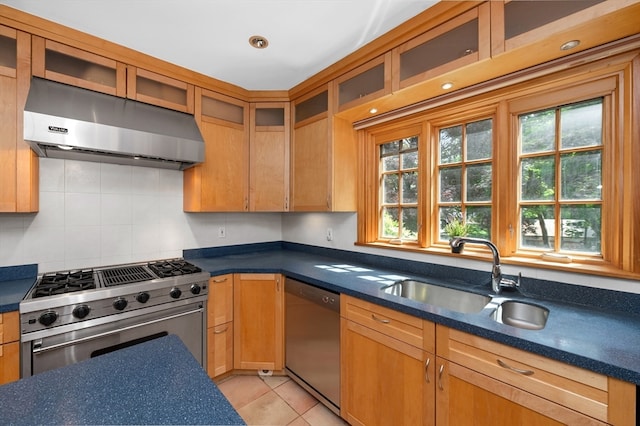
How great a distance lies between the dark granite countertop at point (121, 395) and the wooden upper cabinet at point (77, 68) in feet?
6.04

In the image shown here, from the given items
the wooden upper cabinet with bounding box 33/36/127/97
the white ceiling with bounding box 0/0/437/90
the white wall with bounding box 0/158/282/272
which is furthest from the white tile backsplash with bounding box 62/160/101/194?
the white ceiling with bounding box 0/0/437/90

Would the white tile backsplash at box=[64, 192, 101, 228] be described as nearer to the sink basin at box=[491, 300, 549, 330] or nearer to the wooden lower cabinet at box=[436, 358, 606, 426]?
the wooden lower cabinet at box=[436, 358, 606, 426]

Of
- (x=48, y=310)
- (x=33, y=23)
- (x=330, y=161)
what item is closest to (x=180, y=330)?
(x=48, y=310)

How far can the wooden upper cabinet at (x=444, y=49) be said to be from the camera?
136 cm

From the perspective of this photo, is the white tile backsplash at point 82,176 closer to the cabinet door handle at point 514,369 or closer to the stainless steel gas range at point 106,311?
the stainless steel gas range at point 106,311

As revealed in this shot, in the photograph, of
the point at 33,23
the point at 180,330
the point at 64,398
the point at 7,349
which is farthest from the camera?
the point at 180,330

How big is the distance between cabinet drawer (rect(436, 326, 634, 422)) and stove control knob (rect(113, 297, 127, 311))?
5.86 ft

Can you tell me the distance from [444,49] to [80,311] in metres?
2.48

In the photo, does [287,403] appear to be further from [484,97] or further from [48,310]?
[484,97]

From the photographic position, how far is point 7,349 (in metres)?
1.38

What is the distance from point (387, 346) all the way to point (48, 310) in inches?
71.4

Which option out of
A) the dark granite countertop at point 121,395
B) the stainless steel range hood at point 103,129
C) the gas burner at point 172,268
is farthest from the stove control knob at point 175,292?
the dark granite countertop at point 121,395

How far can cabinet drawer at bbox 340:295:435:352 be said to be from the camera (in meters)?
1.32

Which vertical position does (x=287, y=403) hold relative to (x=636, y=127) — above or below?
below
